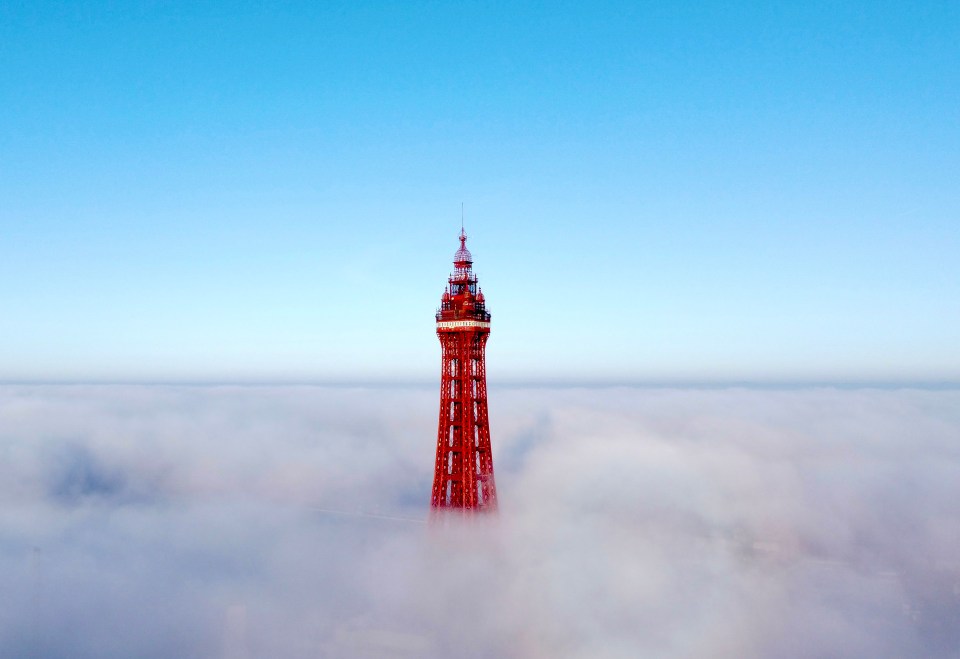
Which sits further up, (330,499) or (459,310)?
(459,310)

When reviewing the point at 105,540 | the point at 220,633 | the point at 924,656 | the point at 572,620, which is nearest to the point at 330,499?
the point at 105,540

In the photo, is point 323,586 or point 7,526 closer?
point 323,586

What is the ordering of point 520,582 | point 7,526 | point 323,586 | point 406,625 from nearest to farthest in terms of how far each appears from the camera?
point 406,625 < point 520,582 < point 323,586 < point 7,526

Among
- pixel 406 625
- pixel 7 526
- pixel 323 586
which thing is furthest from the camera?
pixel 7 526

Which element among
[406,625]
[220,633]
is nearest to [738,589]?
[406,625]

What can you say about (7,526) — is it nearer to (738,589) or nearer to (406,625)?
(406,625)

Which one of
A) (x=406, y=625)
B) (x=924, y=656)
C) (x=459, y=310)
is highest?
(x=459, y=310)
